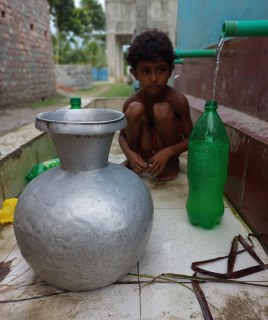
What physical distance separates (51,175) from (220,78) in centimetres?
175

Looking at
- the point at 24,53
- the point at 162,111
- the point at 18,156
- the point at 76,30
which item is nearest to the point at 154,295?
the point at 162,111

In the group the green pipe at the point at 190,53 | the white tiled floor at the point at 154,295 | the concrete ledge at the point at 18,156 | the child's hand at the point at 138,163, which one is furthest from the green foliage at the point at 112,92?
the white tiled floor at the point at 154,295

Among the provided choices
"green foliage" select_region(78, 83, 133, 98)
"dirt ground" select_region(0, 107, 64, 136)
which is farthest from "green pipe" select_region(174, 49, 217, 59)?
"green foliage" select_region(78, 83, 133, 98)

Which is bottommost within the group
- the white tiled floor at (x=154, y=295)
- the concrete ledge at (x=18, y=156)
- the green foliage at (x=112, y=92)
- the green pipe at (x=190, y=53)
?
the green foliage at (x=112, y=92)

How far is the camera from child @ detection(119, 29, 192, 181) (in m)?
1.74

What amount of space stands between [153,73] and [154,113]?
27cm

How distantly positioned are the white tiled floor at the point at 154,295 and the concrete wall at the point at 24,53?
5.07 meters

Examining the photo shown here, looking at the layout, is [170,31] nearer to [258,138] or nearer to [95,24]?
[258,138]

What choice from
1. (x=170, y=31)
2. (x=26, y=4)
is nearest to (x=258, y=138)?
(x=26, y=4)

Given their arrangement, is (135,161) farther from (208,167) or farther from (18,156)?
(18,156)

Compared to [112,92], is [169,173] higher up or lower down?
higher up

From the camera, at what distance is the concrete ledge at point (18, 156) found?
1814mm

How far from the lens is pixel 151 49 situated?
1.69m

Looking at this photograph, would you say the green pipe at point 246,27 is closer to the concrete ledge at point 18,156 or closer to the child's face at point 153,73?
the child's face at point 153,73
